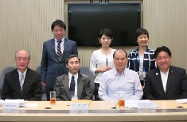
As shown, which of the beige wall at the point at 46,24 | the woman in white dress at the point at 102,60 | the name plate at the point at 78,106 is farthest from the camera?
the beige wall at the point at 46,24

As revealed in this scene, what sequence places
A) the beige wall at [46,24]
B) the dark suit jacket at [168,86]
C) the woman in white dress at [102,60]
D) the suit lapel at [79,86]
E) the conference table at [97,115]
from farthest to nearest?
the beige wall at [46,24] < the woman in white dress at [102,60] < the suit lapel at [79,86] < the dark suit jacket at [168,86] < the conference table at [97,115]

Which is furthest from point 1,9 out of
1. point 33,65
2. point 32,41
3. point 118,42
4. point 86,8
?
point 118,42

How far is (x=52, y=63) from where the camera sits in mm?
3713

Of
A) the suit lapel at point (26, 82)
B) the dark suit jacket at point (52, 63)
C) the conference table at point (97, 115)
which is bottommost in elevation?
the conference table at point (97, 115)

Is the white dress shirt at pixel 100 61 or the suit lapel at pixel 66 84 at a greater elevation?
the white dress shirt at pixel 100 61

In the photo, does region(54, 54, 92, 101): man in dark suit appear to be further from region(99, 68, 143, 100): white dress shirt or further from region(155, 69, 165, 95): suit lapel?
Answer: region(155, 69, 165, 95): suit lapel

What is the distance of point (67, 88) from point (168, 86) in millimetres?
1150

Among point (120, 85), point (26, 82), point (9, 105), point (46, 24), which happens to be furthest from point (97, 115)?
point (46, 24)

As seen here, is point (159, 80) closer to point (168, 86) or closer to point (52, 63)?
point (168, 86)

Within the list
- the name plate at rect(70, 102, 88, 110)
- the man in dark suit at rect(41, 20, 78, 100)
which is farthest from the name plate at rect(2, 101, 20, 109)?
the man in dark suit at rect(41, 20, 78, 100)

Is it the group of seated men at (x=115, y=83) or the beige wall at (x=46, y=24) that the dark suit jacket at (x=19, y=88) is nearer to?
the group of seated men at (x=115, y=83)

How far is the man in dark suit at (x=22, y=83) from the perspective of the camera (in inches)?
126

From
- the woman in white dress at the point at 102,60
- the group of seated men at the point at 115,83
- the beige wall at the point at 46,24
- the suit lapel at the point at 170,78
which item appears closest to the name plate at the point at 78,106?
the group of seated men at the point at 115,83

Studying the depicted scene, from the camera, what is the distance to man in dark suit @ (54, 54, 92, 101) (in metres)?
3.14
